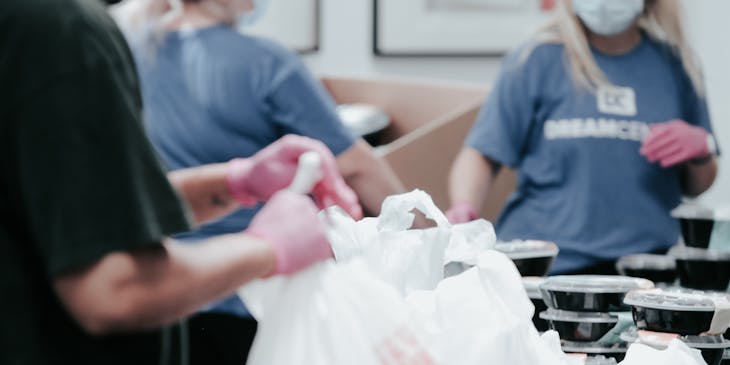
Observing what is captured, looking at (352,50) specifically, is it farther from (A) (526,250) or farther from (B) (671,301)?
(B) (671,301)

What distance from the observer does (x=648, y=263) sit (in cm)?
200

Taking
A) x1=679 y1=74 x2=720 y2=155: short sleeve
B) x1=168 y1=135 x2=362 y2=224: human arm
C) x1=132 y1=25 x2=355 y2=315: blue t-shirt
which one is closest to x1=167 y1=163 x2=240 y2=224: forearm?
x1=168 y1=135 x2=362 y2=224: human arm

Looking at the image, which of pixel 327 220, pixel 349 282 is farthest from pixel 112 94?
pixel 327 220

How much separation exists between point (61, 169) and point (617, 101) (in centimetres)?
170

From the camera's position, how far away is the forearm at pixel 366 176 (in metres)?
2.24

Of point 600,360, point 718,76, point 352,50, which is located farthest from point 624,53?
point 718,76

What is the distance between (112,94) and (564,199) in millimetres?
1630

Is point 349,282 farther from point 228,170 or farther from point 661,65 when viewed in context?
point 661,65

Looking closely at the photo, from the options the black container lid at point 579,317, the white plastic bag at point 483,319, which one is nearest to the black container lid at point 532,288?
the black container lid at point 579,317

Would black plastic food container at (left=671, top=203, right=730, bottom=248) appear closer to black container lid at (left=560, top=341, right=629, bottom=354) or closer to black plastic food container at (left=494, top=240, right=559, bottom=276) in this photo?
black plastic food container at (left=494, top=240, right=559, bottom=276)

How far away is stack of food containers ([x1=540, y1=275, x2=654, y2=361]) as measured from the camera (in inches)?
58.6

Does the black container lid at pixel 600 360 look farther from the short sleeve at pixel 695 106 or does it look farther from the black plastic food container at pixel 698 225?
the short sleeve at pixel 695 106

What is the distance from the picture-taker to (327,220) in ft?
4.61

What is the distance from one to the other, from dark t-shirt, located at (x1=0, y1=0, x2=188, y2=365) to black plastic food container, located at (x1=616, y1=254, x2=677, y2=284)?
1.18 meters
